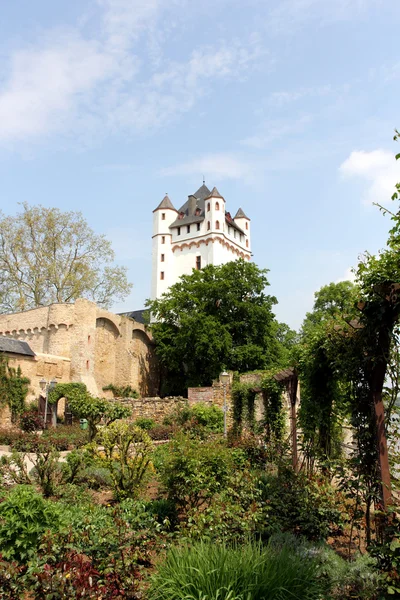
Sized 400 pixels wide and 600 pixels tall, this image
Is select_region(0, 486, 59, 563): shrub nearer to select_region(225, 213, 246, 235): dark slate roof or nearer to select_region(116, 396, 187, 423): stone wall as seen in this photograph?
select_region(116, 396, 187, 423): stone wall

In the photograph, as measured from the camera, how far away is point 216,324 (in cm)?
3170

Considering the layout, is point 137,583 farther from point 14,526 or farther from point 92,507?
point 92,507

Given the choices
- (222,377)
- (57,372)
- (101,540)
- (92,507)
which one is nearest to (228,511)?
(101,540)

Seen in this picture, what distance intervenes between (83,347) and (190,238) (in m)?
20.5

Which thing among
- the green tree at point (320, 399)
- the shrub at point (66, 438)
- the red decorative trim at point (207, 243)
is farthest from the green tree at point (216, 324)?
the green tree at point (320, 399)

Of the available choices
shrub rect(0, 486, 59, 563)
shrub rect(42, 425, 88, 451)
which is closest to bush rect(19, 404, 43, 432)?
shrub rect(42, 425, 88, 451)

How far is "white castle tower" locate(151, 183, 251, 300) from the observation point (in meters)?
46.2

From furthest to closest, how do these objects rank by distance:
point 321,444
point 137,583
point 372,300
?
point 321,444 → point 372,300 → point 137,583

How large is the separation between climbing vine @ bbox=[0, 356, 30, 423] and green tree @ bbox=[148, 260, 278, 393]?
35.6 feet

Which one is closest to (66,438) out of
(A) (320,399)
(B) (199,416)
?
(B) (199,416)

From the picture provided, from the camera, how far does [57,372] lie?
28.0 meters

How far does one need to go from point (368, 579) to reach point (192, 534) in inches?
70.3

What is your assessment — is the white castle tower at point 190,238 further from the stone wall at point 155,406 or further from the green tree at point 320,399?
the green tree at point 320,399

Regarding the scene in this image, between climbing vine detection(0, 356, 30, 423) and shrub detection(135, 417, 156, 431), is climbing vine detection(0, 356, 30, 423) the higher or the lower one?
the higher one
